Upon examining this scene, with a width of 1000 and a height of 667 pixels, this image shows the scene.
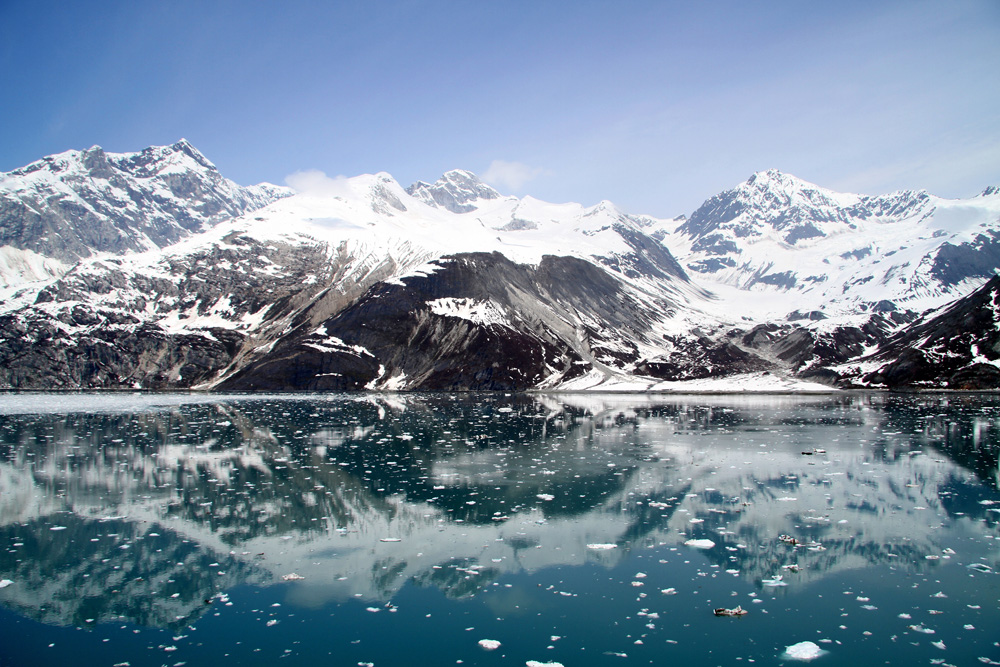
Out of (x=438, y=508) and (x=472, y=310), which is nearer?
(x=438, y=508)

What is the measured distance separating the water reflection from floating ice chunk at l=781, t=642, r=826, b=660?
3695 millimetres

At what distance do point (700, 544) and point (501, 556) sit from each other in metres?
7.41

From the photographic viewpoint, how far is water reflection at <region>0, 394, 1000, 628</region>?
807 inches

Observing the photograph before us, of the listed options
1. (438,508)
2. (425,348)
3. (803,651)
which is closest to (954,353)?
(425,348)

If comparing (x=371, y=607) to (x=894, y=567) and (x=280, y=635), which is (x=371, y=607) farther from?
(x=894, y=567)

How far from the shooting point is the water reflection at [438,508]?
67.3 feet

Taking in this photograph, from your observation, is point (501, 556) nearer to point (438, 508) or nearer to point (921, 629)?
point (438, 508)

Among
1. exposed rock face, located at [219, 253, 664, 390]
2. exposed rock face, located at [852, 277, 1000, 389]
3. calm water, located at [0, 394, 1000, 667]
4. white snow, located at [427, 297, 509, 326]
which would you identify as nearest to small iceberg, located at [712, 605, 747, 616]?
calm water, located at [0, 394, 1000, 667]

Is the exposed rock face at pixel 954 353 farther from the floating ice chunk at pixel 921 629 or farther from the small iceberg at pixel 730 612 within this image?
the small iceberg at pixel 730 612

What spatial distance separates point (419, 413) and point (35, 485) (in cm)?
5278

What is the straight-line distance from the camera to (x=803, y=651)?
15023 mm

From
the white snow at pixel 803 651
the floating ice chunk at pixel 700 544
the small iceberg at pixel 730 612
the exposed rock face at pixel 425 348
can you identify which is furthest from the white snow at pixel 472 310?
the white snow at pixel 803 651

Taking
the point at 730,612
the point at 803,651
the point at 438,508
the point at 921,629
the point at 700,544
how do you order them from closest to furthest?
the point at 803,651 < the point at 921,629 < the point at 730,612 < the point at 700,544 < the point at 438,508

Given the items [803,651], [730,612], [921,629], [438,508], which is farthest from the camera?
[438,508]
